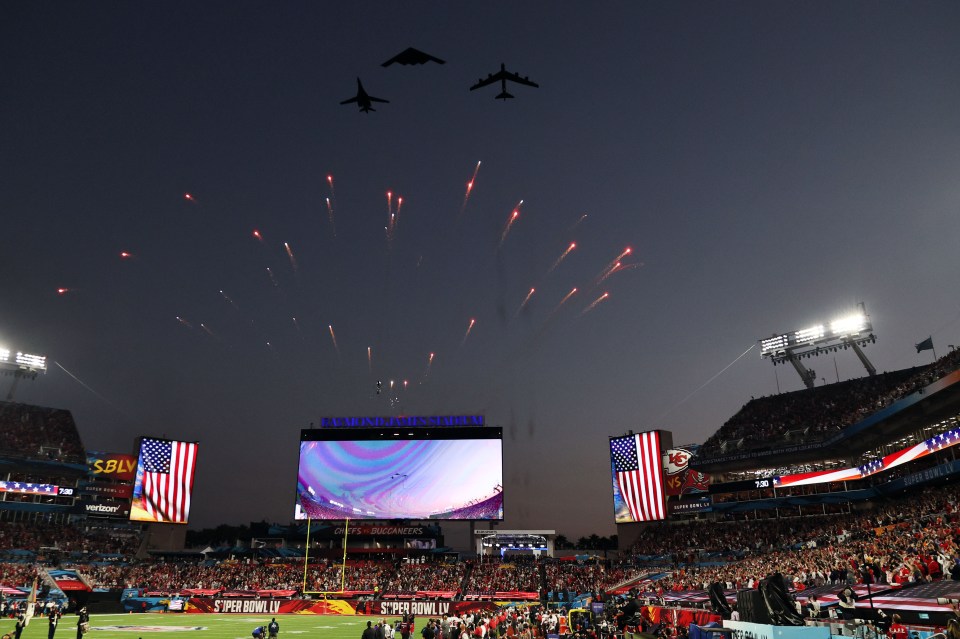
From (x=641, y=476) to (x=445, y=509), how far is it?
2131 cm

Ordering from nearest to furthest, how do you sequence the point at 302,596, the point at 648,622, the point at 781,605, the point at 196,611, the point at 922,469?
1. the point at 781,605
2. the point at 648,622
3. the point at 922,469
4. the point at 196,611
5. the point at 302,596

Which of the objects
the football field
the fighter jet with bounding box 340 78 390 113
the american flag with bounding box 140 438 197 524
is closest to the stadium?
the american flag with bounding box 140 438 197 524

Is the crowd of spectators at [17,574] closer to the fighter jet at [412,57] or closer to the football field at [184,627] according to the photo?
the football field at [184,627]

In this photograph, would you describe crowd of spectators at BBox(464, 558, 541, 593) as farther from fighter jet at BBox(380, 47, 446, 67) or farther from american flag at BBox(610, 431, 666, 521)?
fighter jet at BBox(380, 47, 446, 67)

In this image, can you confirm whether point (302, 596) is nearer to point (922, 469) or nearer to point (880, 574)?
point (880, 574)

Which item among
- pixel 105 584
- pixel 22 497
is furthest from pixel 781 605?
pixel 22 497

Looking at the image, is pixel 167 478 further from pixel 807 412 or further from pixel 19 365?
pixel 807 412

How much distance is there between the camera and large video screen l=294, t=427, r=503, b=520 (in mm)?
65312

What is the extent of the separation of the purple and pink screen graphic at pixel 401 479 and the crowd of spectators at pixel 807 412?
25365 millimetres

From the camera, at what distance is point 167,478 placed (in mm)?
69125

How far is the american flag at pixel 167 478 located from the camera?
68.1 meters

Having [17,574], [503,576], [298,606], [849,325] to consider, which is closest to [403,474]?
Result: [503,576]

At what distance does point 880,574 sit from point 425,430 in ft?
153

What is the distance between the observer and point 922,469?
46812 mm
